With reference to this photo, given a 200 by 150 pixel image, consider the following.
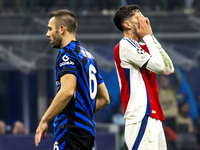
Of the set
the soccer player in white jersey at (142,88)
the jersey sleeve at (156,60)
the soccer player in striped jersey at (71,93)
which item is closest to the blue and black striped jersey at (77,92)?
the soccer player in striped jersey at (71,93)

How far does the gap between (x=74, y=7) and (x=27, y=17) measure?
55.9 inches

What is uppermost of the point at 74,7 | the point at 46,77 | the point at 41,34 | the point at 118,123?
the point at 74,7

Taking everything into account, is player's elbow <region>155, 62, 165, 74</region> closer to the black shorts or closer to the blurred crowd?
the black shorts

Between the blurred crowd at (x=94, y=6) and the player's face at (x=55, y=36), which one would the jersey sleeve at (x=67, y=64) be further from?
the blurred crowd at (x=94, y=6)

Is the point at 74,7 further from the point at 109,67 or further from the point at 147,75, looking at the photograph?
the point at 147,75

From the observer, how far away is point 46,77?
11477 millimetres

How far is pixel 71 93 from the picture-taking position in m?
3.32

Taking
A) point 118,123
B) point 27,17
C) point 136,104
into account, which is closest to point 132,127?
point 136,104

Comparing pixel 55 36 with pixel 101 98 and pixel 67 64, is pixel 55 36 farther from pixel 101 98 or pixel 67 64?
pixel 101 98

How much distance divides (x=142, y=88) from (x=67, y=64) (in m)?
0.77

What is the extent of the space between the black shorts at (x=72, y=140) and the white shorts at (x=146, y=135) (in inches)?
20.3

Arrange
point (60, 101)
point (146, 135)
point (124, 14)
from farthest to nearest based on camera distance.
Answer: point (124, 14) → point (146, 135) → point (60, 101)

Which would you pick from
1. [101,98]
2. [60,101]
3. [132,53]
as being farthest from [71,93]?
[132,53]

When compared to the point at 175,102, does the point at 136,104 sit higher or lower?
higher
